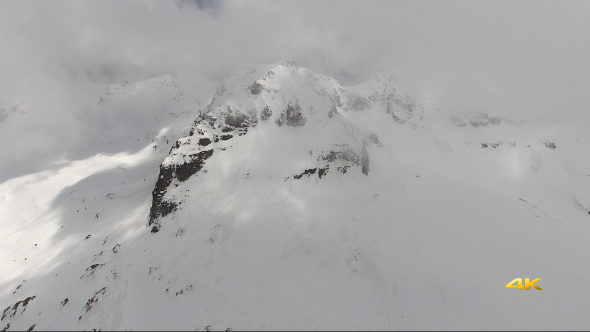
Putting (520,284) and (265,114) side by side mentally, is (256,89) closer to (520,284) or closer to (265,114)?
(265,114)

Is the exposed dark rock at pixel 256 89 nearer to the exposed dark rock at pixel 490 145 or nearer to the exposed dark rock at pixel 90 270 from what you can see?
the exposed dark rock at pixel 90 270

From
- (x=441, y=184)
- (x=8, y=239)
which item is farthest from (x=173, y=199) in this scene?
(x=441, y=184)

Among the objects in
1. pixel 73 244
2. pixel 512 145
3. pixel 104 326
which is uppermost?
pixel 512 145

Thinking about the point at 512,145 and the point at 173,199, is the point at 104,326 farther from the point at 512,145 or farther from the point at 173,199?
the point at 512,145

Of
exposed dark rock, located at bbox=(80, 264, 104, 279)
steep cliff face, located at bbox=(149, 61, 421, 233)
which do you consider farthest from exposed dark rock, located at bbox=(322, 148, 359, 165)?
exposed dark rock, located at bbox=(80, 264, 104, 279)

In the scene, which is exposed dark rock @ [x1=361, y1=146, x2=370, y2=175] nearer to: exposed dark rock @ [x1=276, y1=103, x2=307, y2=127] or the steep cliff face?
the steep cliff face

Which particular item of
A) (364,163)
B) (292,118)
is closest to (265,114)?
(292,118)
